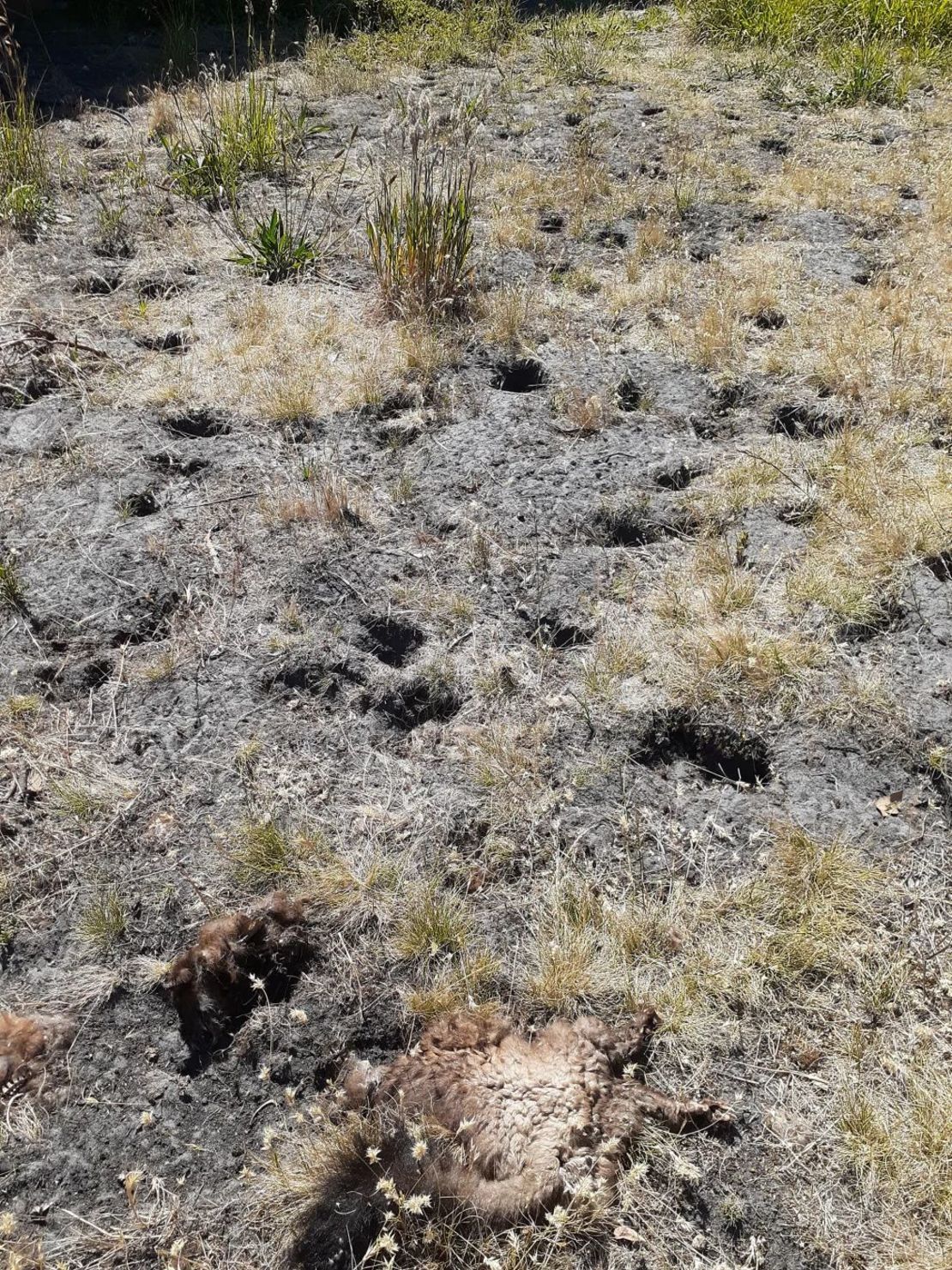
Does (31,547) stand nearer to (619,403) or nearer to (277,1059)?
(277,1059)

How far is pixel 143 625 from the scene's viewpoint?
3.09m

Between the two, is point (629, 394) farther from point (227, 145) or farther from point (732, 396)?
point (227, 145)

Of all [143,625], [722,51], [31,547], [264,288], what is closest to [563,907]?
[143,625]

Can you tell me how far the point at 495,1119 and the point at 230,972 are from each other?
69cm

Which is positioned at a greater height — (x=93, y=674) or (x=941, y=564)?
(x=941, y=564)

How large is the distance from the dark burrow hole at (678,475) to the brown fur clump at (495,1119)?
2.11m

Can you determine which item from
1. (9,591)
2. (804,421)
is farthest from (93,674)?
(804,421)

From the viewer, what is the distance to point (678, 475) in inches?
143

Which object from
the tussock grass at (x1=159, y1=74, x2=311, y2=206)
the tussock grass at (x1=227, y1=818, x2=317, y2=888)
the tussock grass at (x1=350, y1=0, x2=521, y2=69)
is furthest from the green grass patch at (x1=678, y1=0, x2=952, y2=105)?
the tussock grass at (x1=227, y1=818, x2=317, y2=888)

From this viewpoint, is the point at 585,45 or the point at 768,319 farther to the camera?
the point at 585,45

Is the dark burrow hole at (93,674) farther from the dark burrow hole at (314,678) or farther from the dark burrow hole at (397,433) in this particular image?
the dark burrow hole at (397,433)

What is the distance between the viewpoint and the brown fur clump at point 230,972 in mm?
2127

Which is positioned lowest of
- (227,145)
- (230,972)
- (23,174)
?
(230,972)

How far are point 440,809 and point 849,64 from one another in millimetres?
7465
